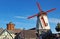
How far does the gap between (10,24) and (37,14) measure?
27642 mm

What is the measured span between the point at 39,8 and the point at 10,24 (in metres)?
25.4

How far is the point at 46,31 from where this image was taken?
7438cm

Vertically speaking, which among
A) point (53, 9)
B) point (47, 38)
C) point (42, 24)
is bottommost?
point (47, 38)

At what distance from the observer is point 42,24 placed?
7369cm

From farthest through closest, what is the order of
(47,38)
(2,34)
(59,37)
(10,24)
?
1. (10,24)
2. (2,34)
3. (47,38)
4. (59,37)

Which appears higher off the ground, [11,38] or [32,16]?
[32,16]

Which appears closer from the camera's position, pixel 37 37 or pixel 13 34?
pixel 37 37

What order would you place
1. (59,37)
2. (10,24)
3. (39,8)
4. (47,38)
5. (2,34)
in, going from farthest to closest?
(10,24), (2,34), (39,8), (47,38), (59,37)

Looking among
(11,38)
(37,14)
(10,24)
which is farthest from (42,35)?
(10,24)

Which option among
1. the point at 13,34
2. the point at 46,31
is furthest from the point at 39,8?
the point at 13,34

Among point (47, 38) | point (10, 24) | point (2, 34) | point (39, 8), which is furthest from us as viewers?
point (10, 24)

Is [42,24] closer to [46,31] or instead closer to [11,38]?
[46,31]

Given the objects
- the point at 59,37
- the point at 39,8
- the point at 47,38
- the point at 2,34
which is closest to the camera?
the point at 59,37

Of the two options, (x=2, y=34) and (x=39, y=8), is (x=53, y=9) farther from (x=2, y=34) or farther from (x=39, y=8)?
(x=2, y=34)
